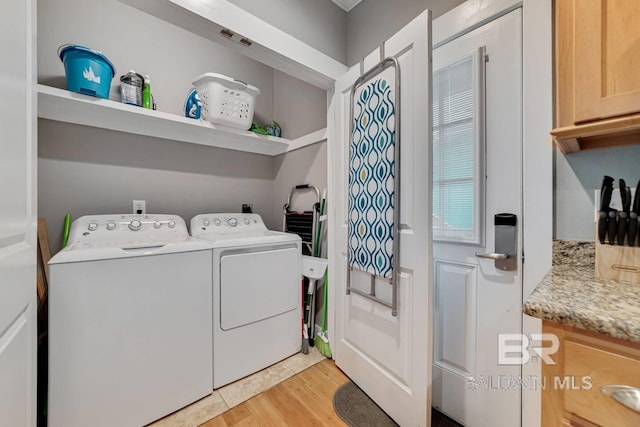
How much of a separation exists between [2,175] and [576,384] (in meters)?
1.47

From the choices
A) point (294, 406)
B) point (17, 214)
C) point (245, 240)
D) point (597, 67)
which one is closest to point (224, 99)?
point (245, 240)

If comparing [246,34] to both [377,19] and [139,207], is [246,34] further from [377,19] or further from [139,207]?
[139,207]

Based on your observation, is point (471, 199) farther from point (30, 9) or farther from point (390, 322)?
point (30, 9)

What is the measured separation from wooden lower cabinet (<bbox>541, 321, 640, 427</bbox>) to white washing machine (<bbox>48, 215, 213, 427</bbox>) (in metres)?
1.58

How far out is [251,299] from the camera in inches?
68.2

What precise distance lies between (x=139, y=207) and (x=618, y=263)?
8.88 feet

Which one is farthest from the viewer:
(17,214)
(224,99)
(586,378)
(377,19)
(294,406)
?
(224,99)

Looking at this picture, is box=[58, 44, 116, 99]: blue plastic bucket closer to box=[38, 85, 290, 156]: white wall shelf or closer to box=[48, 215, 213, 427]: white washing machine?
box=[38, 85, 290, 156]: white wall shelf

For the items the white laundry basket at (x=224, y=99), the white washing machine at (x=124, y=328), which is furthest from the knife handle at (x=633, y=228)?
the white laundry basket at (x=224, y=99)

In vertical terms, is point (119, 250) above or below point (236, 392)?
above

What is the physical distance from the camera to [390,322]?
137cm

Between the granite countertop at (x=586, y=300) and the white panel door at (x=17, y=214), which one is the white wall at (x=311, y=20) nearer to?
the white panel door at (x=17, y=214)

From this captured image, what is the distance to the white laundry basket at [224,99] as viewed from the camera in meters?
1.80

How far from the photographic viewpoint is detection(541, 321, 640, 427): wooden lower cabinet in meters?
0.53
